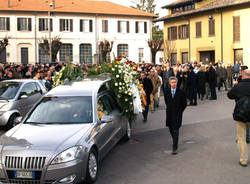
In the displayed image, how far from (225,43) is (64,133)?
35474mm

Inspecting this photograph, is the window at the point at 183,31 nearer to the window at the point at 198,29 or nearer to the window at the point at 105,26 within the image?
the window at the point at 198,29

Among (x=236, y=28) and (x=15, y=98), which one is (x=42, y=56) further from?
(x=15, y=98)

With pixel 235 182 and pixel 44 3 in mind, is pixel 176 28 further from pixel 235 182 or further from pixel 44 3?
pixel 235 182

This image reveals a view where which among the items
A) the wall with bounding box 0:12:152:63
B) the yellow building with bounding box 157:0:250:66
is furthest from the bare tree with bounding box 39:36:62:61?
the yellow building with bounding box 157:0:250:66

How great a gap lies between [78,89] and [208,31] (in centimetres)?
3609

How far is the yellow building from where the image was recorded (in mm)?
37344

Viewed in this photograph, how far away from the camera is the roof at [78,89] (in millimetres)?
7632

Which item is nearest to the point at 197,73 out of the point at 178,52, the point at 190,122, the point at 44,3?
the point at 190,122

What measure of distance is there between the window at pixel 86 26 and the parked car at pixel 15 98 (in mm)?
38130

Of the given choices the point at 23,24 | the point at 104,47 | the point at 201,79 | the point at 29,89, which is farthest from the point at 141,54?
the point at 29,89

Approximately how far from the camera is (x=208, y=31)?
41594mm

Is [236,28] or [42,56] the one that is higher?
[236,28]

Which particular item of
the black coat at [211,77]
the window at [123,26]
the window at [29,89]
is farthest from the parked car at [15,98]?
the window at [123,26]

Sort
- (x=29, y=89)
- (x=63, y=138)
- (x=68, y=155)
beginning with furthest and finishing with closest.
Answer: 1. (x=29, y=89)
2. (x=63, y=138)
3. (x=68, y=155)
